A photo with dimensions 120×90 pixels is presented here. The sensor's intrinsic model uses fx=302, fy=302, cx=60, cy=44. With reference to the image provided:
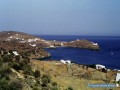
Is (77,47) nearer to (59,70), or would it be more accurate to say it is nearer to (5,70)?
(59,70)

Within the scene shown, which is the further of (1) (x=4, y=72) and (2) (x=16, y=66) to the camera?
(2) (x=16, y=66)

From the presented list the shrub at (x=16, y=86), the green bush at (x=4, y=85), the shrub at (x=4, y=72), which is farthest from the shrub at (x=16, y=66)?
the green bush at (x=4, y=85)

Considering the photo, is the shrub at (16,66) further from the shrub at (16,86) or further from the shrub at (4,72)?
the shrub at (16,86)

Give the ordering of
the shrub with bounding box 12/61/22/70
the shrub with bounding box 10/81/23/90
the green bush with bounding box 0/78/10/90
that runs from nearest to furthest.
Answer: the green bush with bounding box 0/78/10/90
the shrub with bounding box 10/81/23/90
the shrub with bounding box 12/61/22/70

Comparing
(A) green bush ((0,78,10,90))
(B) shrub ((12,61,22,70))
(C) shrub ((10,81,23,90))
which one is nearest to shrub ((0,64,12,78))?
(A) green bush ((0,78,10,90))

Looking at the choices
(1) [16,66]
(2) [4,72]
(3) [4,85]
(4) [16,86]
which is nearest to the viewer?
(3) [4,85]

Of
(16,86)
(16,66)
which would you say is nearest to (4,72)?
(16,86)

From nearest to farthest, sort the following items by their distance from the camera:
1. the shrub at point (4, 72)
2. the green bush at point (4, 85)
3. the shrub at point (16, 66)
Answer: the green bush at point (4, 85)
the shrub at point (4, 72)
the shrub at point (16, 66)

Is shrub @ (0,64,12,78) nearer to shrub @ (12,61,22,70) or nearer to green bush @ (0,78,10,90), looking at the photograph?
green bush @ (0,78,10,90)

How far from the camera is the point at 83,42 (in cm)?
17800

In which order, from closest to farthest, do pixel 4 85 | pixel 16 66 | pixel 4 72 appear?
pixel 4 85 → pixel 4 72 → pixel 16 66

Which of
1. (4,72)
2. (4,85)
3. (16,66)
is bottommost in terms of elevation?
(16,66)

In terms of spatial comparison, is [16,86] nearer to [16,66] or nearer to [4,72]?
[4,72]

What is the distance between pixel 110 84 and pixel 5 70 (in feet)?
49.6
